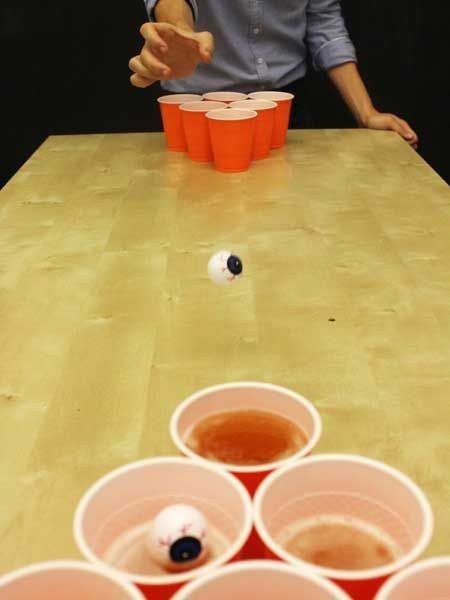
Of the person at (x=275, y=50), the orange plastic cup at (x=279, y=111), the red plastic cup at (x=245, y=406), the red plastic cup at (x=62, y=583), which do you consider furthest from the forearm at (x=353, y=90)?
the red plastic cup at (x=62, y=583)

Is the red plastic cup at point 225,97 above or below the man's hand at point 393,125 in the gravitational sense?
above

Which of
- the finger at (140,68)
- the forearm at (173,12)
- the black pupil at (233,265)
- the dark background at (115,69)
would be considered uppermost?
the forearm at (173,12)

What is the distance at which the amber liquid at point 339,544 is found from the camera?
1.79 feet

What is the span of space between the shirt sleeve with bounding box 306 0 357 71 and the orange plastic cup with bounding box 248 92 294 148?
1.70ft

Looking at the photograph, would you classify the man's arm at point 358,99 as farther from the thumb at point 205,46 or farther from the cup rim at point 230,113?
the thumb at point 205,46

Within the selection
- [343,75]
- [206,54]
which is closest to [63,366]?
[206,54]

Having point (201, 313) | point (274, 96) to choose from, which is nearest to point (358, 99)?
point (274, 96)

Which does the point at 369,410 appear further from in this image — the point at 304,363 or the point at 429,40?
the point at 429,40

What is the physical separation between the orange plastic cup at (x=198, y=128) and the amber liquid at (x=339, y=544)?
1268 mm

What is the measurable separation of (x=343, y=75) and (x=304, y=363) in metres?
1.56

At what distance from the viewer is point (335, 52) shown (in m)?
2.24

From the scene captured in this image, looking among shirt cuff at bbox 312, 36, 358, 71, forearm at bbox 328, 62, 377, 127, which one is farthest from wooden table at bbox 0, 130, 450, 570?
shirt cuff at bbox 312, 36, 358, 71

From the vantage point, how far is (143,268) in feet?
4.02

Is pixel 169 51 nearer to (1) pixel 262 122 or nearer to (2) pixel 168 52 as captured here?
(2) pixel 168 52
